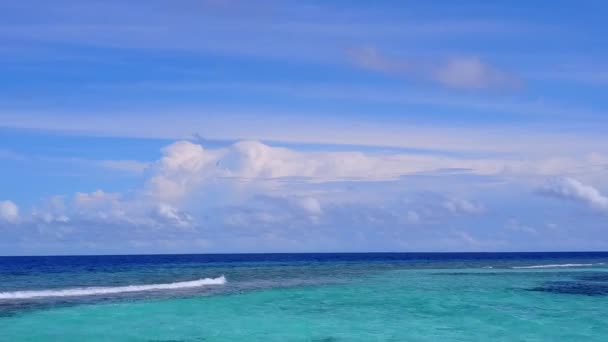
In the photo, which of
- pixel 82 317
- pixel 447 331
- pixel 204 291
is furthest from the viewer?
pixel 204 291

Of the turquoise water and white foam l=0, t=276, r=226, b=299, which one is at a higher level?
white foam l=0, t=276, r=226, b=299

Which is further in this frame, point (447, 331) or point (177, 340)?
point (447, 331)

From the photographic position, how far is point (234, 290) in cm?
4016

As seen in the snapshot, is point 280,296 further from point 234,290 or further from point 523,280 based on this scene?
point 523,280

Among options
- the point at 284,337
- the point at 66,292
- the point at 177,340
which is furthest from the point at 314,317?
the point at 66,292

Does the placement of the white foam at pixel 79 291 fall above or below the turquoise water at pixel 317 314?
above

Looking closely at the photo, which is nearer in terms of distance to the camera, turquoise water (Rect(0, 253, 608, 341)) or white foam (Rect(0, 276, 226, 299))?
turquoise water (Rect(0, 253, 608, 341))

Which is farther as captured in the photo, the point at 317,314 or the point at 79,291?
the point at 79,291

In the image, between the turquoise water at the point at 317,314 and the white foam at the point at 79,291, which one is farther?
the white foam at the point at 79,291

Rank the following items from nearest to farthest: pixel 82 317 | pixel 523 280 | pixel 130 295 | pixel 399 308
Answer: pixel 82 317
pixel 399 308
pixel 130 295
pixel 523 280

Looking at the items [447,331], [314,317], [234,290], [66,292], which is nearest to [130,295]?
[66,292]

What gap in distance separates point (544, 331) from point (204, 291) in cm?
2039

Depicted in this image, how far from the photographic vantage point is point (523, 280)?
1930 inches

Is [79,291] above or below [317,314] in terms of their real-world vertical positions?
above
